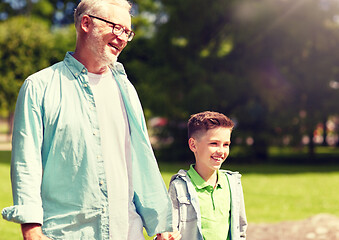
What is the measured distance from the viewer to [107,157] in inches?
121

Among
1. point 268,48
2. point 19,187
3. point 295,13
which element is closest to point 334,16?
point 295,13

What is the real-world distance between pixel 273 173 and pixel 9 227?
43.5 ft

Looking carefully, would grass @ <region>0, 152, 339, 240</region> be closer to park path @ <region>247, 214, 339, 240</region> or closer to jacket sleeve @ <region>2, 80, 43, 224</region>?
park path @ <region>247, 214, 339, 240</region>

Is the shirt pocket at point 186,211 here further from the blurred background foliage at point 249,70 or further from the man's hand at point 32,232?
the blurred background foliage at point 249,70

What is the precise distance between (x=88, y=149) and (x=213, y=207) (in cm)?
139

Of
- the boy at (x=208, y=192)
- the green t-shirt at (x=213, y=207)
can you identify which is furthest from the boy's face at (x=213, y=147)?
the green t-shirt at (x=213, y=207)

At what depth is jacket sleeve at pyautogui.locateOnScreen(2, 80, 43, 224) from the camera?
2.71 m

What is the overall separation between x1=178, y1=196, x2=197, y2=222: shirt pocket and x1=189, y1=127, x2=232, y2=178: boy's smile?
0.33m

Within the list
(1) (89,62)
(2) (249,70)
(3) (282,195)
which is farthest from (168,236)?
(2) (249,70)

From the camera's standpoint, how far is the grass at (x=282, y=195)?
1064 cm

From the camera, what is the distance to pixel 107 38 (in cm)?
314

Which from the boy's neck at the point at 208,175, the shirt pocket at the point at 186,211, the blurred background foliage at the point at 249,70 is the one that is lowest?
the shirt pocket at the point at 186,211

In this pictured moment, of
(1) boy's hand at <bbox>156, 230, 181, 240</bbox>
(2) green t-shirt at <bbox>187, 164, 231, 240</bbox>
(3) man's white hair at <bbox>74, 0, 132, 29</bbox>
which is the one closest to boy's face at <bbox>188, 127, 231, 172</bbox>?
(2) green t-shirt at <bbox>187, 164, 231, 240</bbox>

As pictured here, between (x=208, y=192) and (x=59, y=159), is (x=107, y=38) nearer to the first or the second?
(x=59, y=159)
